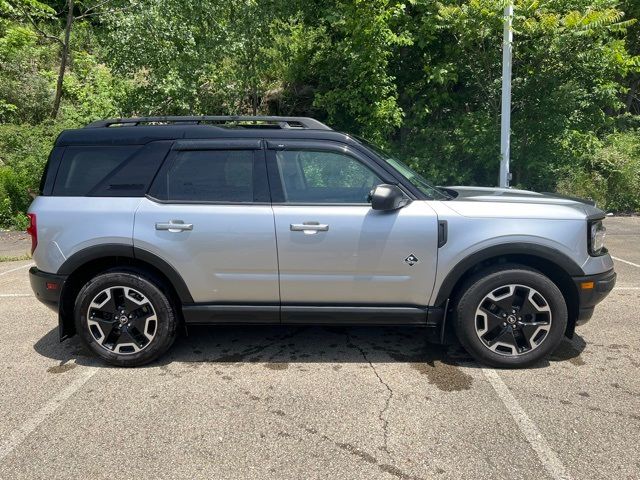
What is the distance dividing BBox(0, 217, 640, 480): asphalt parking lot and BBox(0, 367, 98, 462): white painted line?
0.01 m

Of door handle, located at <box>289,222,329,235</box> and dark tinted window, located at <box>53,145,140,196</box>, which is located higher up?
dark tinted window, located at <box>53,145,140,196</box>

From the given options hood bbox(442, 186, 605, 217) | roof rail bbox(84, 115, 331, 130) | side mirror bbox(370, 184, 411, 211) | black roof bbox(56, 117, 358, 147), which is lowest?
hood bbox(442, 186, 605, 217)

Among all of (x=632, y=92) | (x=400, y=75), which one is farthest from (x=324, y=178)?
(x=632, y=92)

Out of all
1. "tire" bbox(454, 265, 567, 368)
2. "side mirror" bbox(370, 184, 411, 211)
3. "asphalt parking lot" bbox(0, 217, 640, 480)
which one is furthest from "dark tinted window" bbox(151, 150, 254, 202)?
"tire" bbox(454, 265, 567, 368)

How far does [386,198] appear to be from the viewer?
144 inches

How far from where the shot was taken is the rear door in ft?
12.6

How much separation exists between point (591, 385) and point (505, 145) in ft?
22.4

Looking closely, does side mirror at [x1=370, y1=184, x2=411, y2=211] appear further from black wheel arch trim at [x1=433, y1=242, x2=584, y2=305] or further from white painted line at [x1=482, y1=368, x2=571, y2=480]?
white painted line at [x1=482, y1=368, x2=571, y2=480]

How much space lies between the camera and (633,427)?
3.06 meters

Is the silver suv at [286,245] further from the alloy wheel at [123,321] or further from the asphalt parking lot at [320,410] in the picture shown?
the asphalt parking lot at [320,410]

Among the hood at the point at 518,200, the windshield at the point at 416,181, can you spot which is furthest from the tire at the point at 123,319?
the hood at the point at 518,200

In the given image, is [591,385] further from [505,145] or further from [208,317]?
[505,145]

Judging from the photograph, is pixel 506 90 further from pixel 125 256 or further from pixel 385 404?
pixel 125 256

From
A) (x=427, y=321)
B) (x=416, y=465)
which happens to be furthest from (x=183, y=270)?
(x=416, y=465)
